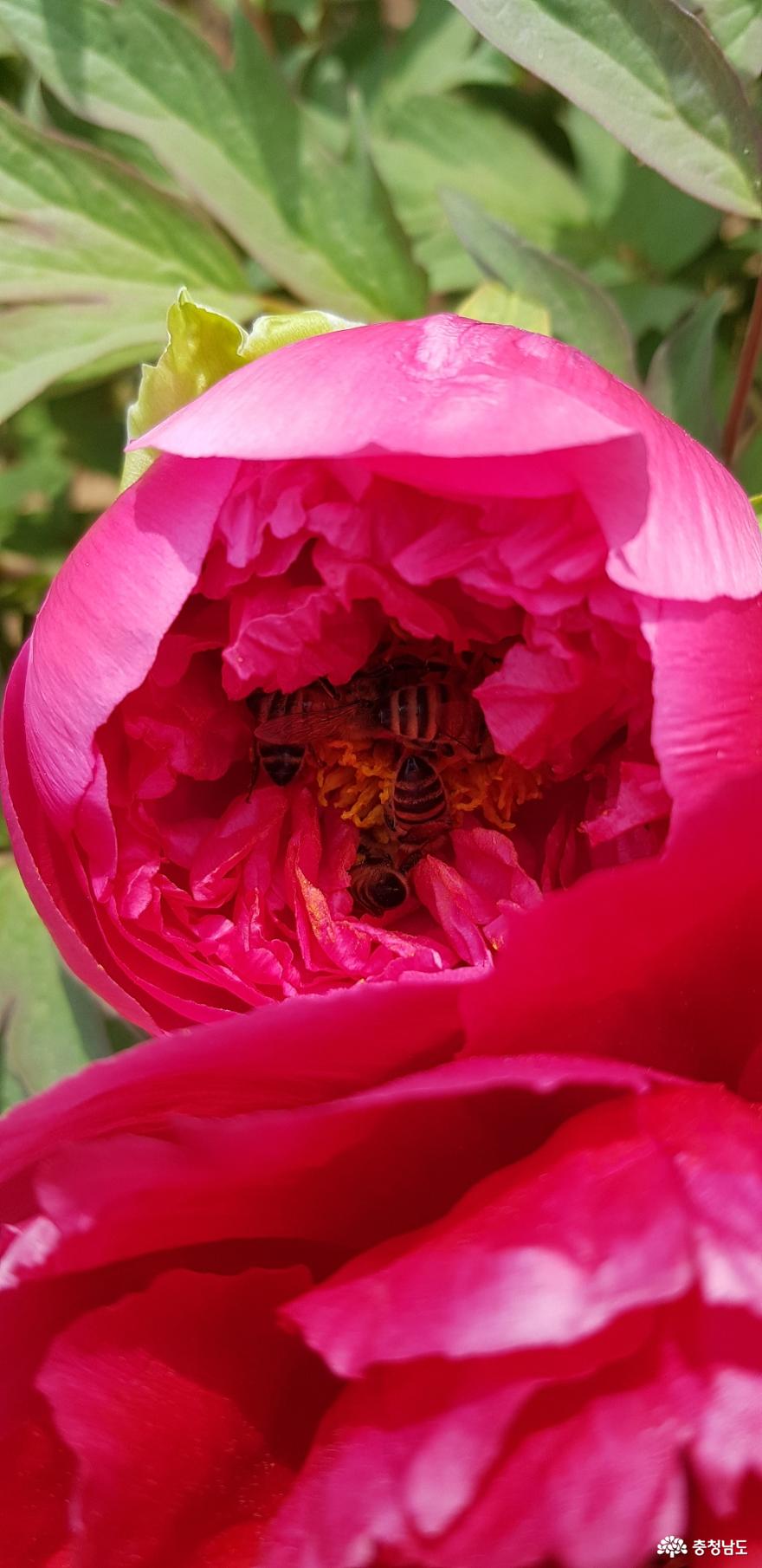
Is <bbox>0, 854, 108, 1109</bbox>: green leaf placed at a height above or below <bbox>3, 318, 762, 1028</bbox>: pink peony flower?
below

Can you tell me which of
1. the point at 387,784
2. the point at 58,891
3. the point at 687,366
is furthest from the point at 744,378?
the point at 58,891

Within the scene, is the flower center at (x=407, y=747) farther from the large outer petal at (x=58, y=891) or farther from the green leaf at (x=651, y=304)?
the green leaf at (x=651, y=304)

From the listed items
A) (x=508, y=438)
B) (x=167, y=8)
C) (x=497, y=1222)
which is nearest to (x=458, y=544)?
(x=508, y=438)

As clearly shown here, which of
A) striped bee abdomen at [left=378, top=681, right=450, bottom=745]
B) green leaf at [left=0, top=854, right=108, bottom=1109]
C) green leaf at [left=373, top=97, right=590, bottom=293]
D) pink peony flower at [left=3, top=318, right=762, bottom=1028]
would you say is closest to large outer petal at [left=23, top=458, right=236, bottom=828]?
pink peony flower at [left=3, top=318, right=762, bottom=1028]

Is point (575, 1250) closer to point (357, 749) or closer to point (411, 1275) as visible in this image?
point (411, 1275)

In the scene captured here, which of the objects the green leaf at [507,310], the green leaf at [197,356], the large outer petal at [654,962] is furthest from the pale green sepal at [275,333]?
the large outer petal at [654,962]

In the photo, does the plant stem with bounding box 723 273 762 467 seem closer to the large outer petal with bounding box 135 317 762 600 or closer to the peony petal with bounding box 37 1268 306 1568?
the large outer petal with bounding box 135 317 762 600
